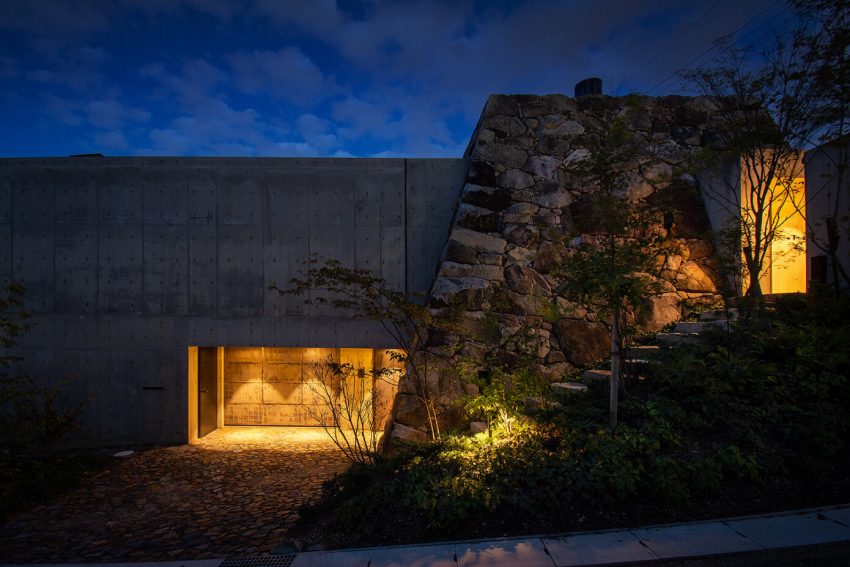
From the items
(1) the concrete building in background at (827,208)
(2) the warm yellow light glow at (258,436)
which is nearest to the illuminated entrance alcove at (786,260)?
(1) the concrete building in background at (827,208)

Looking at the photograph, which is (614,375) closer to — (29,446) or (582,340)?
(582,340)

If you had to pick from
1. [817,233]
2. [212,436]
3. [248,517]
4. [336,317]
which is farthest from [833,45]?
[212,436]

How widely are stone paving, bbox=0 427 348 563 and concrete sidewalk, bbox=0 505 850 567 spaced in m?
0.58

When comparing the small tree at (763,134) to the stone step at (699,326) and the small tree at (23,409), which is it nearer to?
the stone step at (699,326)

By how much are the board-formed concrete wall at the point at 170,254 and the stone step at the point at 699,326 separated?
11.5 ft

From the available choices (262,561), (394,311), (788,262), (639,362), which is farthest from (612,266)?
(788,262)

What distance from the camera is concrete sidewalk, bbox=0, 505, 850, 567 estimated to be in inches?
97.8

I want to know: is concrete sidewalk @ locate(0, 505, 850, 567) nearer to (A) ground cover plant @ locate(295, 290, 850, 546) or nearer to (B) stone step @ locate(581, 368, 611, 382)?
(A) ground cover plant @ locate(295, 290, 850, 546)

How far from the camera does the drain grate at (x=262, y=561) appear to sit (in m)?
2.82

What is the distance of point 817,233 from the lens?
5152 mm

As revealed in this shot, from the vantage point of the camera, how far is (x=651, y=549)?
258cm

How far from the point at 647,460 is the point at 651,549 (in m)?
0.80

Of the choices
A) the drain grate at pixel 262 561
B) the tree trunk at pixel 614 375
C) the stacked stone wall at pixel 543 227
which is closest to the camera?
the drain grate at pixel 262 561

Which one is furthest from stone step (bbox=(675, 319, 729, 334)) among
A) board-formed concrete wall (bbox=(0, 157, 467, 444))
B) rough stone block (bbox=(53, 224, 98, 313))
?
rough stone block (bbox=(53, 224, 98, 313))
